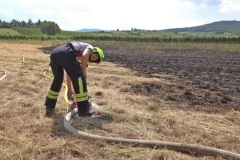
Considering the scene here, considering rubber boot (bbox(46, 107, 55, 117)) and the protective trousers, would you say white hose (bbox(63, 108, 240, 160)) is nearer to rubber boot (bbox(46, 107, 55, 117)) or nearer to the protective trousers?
the protective trousers

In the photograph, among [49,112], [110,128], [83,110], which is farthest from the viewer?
[49,112]

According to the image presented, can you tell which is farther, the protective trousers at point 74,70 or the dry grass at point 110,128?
the protective trousers at point 74,70

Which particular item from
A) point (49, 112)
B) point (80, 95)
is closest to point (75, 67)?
point (80, 95)

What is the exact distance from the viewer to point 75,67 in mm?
4480

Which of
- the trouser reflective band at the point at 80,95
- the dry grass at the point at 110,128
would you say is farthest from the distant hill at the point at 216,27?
the trouser reflective band at the point at 80,95

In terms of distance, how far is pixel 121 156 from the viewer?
3.31 metres

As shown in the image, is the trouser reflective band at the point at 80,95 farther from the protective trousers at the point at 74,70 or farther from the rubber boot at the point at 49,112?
the rubber boot at the point at 49,112

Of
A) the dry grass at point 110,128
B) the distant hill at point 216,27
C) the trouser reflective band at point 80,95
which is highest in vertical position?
the distant hill at point 216,27

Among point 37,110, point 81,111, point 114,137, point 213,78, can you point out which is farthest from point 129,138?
point 213,78

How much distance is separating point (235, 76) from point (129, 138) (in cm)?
821

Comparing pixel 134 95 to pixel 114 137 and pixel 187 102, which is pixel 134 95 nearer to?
pixel 187 102

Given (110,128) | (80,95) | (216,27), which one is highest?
(216,27)

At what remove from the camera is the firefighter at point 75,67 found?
4480 mm

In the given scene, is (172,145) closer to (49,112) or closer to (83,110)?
(83,110)
